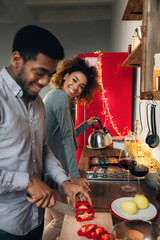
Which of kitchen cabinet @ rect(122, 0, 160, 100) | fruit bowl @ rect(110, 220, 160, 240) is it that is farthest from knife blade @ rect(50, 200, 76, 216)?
kitchen cabinet @ rect(122, 0, 160, 100)

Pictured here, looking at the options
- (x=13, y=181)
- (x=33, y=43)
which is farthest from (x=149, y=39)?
(x=13, y=181)

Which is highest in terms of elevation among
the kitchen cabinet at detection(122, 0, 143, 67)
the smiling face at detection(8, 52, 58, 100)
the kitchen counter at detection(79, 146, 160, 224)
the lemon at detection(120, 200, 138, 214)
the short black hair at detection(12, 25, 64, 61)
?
the kitchen cabinet at detection(122, 0, 143, 67)

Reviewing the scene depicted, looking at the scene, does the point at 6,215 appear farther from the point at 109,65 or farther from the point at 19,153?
the point at 109,65

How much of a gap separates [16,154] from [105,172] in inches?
25.0

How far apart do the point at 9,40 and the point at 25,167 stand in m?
5.04

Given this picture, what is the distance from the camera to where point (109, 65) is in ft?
7.61

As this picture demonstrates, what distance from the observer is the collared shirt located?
74 centimetres

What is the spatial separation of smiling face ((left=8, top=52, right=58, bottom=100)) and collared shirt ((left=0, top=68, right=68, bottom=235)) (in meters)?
0.03

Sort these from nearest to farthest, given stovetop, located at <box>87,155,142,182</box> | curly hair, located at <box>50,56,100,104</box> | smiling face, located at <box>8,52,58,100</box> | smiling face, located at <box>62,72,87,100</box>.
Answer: smiling face, located at <box>8,52,58,100</box> → stovetop, located at <box>87,155,142,182</box> → smiling face, located at <box>62,72,87,100</box> → curly hair, located at <box>50,56,100,104</box>

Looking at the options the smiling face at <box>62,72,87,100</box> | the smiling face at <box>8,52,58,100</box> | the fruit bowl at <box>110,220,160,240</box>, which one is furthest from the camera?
the smiling face at <box>62,72,87,100</box>

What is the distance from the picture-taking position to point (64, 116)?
136 cm

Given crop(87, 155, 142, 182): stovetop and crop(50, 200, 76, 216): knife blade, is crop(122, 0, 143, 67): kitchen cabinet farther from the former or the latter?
crop(50, 200, 76, 216): knife blade

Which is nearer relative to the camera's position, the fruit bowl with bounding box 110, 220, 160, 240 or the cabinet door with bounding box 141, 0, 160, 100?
the fruit bowl with bounding box 110, 220, 160, 240

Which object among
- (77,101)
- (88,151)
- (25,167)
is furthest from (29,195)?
(77,101)
